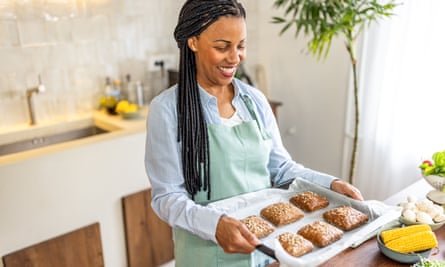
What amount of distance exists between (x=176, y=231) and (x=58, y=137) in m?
1.46

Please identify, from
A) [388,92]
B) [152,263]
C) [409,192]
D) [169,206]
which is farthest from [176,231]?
[388,92]

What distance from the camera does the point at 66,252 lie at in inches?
82.2

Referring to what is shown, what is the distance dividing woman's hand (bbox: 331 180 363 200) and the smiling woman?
1226 millimetres

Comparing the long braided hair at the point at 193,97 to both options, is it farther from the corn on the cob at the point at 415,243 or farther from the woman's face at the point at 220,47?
the corn on the cob at the point at 415,243

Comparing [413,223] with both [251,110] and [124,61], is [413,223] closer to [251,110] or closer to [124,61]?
[251,110]

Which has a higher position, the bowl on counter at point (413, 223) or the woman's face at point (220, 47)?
the woman's face at point (220, 47)

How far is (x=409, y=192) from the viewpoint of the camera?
1.59m

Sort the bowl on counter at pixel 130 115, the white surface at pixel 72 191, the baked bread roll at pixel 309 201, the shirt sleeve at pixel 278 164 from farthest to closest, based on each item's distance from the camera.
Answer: the bowl on counter at pixel 130 115, the white surface at pixel 72 191, the shirt sleeve at pixel 278 164, the baked bread roll at pixel 309 201

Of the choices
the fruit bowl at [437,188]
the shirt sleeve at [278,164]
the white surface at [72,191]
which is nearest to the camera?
the shirt sleeve at [278,164]

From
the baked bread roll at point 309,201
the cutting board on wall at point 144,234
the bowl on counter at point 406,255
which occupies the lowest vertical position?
the cutting board on wall at point 144,234

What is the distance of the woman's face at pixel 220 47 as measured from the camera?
1126mm

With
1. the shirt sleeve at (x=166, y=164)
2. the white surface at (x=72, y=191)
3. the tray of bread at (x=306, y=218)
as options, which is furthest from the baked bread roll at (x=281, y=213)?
the white surface at (x=72, y=191)

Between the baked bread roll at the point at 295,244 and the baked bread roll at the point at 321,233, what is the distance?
2 centimetres

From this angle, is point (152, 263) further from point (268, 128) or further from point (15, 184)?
point (268, 128)
